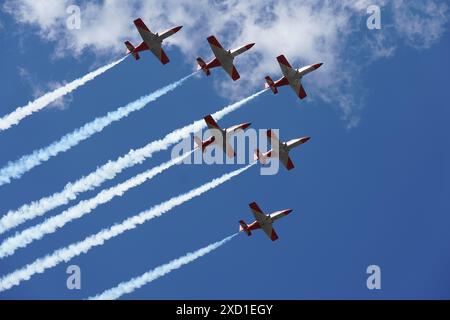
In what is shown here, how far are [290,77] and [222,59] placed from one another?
962cm

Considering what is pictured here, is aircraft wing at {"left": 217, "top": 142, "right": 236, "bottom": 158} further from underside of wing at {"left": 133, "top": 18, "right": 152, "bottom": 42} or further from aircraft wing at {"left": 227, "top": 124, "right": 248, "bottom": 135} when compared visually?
underside of wing at {"left": 133, "top": 18, "right": 152, "bottom": 42}

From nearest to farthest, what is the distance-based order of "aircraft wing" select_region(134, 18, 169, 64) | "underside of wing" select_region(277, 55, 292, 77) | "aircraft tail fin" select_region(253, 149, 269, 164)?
"aircraft wing" select_region(134, 18, 169, 64) < "underside of wing" select_region(277, 55, 292, 77) < "aircraft tail fin" select_region(253, 149, 269, 164)

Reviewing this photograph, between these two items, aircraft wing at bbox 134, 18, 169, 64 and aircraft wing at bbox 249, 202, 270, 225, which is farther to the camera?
aircraft wing at bbox 249, 202, 270, 225

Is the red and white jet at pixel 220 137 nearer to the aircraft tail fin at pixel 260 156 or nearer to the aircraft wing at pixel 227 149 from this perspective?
the aircraft wing at pixel 227 149

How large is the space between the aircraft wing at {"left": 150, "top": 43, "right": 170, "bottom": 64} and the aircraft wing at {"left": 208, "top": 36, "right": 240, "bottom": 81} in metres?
6.22

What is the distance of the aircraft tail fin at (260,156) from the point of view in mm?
118312

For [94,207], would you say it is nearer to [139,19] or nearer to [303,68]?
[139,19]

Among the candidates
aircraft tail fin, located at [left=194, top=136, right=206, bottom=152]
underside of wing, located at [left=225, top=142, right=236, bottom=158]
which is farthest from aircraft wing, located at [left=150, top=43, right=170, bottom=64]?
underside of wing, located at [left=225, top=142, right=236, bottom=158]

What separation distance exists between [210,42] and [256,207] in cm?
2285

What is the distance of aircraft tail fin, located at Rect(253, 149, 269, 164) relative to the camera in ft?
388

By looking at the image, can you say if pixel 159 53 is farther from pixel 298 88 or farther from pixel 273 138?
pixel 298 88

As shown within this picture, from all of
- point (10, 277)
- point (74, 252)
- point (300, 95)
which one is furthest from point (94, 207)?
point (300, 95)

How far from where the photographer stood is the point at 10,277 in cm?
10569

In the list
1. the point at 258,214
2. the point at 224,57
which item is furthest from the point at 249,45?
the point at 258,214
